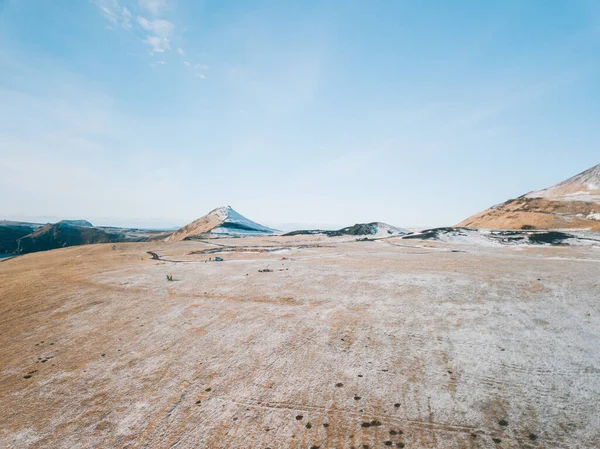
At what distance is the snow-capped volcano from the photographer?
13600 centimetres

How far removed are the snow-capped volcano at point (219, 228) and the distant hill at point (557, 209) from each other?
102411 mm

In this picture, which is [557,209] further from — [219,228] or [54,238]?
[54,238]

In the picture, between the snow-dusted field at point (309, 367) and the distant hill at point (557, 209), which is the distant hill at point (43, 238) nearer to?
the snow-dusted field at point (309, 367)

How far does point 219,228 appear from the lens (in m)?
142

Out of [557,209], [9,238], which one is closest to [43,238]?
[9,238]

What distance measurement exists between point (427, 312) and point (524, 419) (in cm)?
1023

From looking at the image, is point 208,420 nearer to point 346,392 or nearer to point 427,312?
point 346,392

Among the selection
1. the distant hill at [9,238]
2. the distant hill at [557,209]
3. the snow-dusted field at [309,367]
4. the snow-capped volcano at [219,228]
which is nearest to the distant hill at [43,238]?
the distant hill at [9,238]

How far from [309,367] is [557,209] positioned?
11192 cm

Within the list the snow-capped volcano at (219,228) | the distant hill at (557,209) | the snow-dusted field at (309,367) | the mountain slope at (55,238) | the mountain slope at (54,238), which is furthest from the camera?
the mountain slope at (55,238)

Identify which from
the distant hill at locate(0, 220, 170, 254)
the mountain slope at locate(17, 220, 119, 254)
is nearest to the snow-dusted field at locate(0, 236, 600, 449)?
the mountain slope at locate(17, 220, 119, 254)

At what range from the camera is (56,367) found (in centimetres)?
1490

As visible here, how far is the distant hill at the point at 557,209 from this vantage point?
8181 centimetres

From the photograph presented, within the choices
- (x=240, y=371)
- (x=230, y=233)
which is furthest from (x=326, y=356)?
(x=230, y=233)
